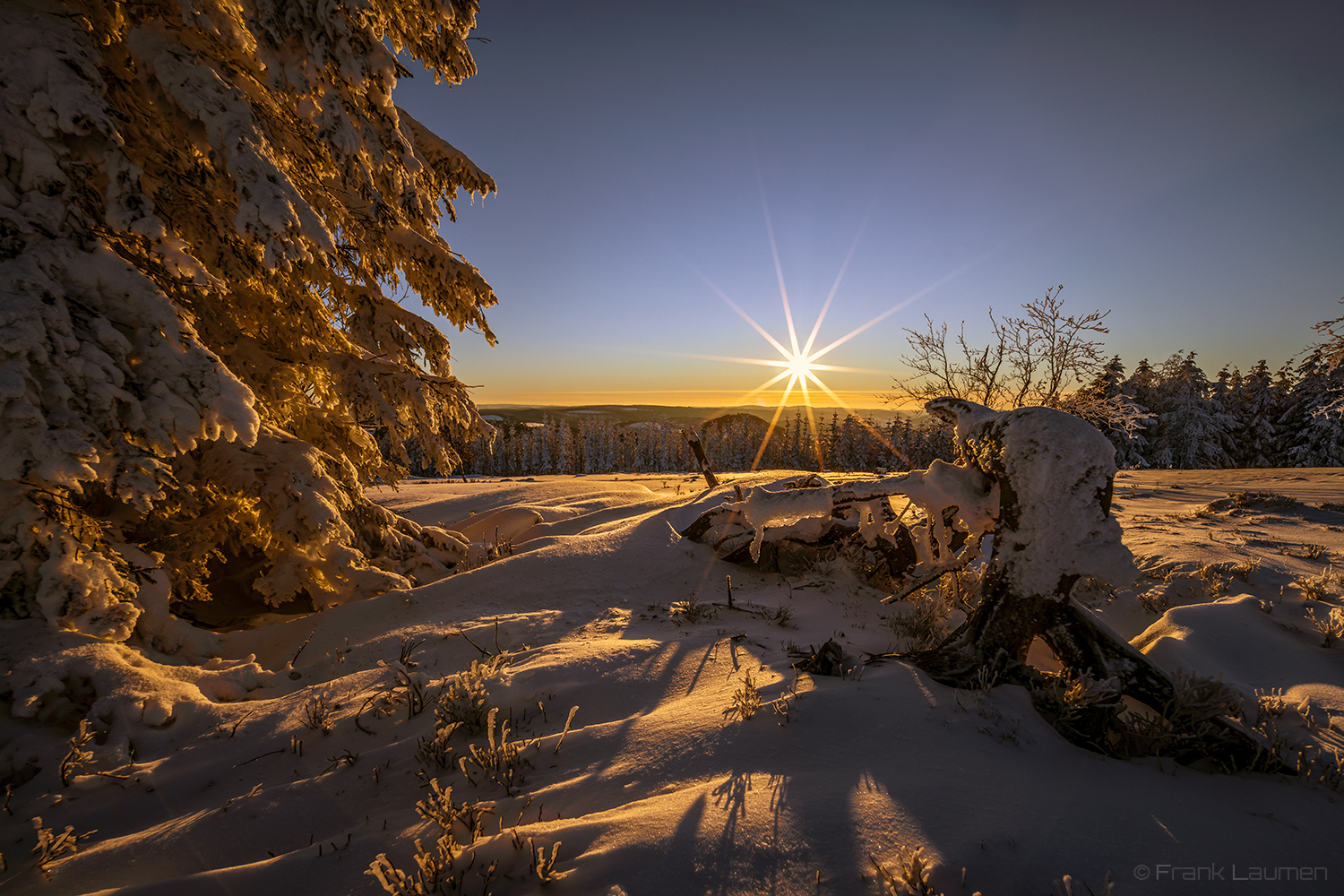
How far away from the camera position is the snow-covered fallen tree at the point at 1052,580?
221 cm

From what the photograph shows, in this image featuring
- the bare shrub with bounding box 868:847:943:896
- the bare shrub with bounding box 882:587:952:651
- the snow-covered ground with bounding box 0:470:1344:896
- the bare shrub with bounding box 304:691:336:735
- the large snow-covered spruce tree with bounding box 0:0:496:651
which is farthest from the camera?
the bare shrub with bounding box 882:587:952:651

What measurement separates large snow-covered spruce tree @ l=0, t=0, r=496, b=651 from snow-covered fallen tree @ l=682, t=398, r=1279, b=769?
4.51 m

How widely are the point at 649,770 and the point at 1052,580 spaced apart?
7.78 ft

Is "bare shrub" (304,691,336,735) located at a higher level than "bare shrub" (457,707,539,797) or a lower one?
lower

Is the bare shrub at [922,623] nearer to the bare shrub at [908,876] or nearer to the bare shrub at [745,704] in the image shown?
the bare shrub at [745,704]

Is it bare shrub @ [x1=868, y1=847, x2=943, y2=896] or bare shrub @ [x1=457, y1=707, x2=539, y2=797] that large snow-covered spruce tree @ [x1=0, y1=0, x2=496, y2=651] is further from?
bare shrub @ [x1=868, y1=847, x2=943, y2=896]

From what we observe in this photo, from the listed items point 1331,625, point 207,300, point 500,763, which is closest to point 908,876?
point 500,763

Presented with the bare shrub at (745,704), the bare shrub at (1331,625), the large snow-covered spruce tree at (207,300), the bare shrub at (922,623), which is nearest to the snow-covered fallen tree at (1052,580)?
the bare shrub at (922,623)

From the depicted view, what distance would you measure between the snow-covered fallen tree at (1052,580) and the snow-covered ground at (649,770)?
0.15m

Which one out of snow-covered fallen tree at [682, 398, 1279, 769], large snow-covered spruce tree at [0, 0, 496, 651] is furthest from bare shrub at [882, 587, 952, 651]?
large snow-covered spruce tree at [0, 0, 496, 651]

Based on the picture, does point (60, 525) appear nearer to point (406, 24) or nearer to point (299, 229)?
point (299, 229)

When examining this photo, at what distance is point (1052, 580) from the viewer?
262 cm

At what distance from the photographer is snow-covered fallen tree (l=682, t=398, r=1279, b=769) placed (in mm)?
2209

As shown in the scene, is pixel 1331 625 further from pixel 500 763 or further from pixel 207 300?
pixel 207 300
